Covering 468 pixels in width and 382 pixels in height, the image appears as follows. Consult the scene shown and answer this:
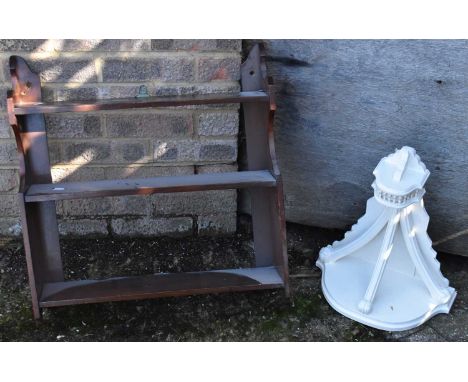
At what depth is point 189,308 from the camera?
2.38 metres

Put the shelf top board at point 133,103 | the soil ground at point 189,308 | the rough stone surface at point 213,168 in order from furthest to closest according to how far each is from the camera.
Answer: the rough stone surface at point 213,168 → the soil ground at point 189,308 → the shelf top board at point 133,103

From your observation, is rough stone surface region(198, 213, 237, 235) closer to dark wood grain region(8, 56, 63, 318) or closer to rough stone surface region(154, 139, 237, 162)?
rough stone surface region(154, 139, 237, 162)

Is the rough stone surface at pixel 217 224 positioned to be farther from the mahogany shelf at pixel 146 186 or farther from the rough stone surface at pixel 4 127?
the rough stone surface at pixel 4 127

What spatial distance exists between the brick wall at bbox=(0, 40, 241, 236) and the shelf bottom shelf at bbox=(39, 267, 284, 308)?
34 centimetres

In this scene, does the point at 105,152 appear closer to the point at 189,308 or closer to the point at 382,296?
the point at 189,308

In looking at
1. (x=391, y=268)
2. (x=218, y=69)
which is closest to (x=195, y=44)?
(x=218, y=69)

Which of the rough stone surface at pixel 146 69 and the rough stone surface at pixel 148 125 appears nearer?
the rough stone surface at pixel 146 69

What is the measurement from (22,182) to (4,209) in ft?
1.59

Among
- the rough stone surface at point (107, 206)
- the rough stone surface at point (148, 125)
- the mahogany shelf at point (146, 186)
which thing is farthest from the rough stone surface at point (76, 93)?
the rough stone surface at point (107, 206)

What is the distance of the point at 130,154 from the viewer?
2.53 meters

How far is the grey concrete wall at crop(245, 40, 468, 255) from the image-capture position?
7.64ft

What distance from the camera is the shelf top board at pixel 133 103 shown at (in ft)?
7.11

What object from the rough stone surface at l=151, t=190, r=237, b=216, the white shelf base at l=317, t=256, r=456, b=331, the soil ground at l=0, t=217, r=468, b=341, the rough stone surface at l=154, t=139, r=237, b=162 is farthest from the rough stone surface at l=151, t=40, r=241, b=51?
the white shelf base at l=317, t=256, r=456, b=331

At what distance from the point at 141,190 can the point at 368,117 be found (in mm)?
981
